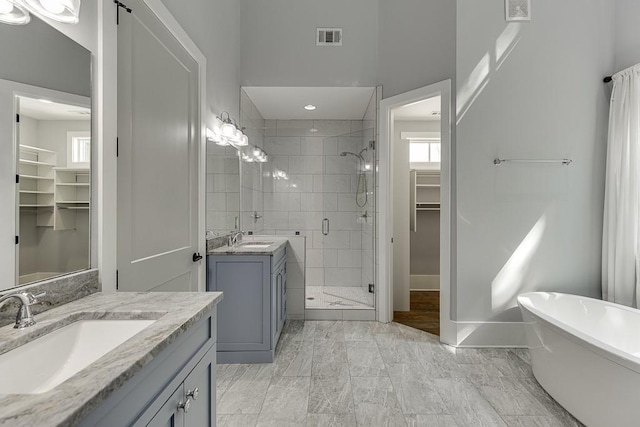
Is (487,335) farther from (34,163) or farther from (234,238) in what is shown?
(34,163)

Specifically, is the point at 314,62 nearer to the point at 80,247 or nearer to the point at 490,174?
the point at 490,174

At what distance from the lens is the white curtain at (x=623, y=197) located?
2.55 meters

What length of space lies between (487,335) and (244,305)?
209 centimetres

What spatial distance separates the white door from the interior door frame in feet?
6.21

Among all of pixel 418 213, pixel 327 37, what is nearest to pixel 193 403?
pixel 327 37

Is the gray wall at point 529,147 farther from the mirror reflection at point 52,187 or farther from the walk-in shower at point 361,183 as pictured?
the mirror reflection at point 52,187

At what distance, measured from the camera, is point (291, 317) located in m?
3.55

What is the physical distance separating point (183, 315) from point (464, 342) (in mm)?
2619

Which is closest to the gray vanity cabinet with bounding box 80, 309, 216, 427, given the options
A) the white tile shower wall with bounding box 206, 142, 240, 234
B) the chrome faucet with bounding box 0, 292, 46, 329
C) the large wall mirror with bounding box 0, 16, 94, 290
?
the chrome faucet with bounding box 0, 292, 46, 329

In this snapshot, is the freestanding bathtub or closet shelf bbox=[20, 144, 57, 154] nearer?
closet shelf bbox=[20, 144, 57, 154]

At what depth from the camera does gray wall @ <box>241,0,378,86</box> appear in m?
3.55

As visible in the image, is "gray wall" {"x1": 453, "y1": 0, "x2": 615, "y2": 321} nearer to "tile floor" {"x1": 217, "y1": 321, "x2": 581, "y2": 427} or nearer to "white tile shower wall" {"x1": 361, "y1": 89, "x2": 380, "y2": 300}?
"tile floor" {"x1": 217, "y1": 321, "x2": 581, "y2": 427}

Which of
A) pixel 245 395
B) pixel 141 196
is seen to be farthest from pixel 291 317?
pixel 141 196

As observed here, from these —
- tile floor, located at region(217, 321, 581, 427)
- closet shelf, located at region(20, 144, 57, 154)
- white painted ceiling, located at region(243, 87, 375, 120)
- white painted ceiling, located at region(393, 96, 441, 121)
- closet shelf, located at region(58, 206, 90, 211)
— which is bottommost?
tile floor, located at region(217, 321, 581, 427)
